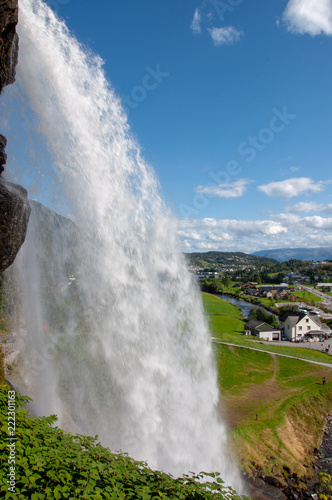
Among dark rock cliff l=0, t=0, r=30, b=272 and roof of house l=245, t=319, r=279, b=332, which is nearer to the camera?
dark rock cliff l=0, t=0, r=30, b=272

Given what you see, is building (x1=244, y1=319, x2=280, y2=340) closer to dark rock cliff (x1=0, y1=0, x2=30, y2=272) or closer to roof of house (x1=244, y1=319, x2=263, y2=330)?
roof of house (x1=244, y1=319, x2=263, y2=330)

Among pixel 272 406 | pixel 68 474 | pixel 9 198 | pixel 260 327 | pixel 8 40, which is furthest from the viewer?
pixel 260 327

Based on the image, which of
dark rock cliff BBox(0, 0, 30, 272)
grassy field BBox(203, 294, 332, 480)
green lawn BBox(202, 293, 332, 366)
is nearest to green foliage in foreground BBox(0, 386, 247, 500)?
dark rock cliff BBox(0, 0, 30, 272)

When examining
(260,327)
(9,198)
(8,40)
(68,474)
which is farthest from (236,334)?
(8,40)

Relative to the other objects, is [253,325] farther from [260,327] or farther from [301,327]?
[301,327]

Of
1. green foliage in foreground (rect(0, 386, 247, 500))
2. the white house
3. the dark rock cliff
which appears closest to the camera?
green foliage in foreground (rect(0, 386, 247, 500))

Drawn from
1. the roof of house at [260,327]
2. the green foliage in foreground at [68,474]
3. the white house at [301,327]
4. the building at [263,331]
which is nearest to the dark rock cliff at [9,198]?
the green foliage in foreground at [68,474]

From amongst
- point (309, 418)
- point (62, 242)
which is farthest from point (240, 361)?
point (62, 242)
